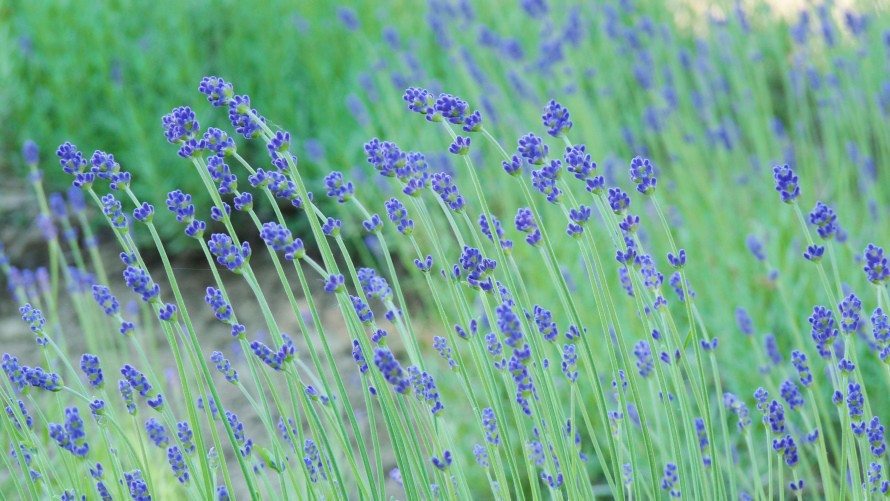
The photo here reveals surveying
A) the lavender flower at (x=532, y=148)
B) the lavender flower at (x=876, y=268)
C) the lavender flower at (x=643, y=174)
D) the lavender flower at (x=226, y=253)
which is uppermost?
the lavender flower at (x=532, y=148)

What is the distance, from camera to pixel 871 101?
4340mm

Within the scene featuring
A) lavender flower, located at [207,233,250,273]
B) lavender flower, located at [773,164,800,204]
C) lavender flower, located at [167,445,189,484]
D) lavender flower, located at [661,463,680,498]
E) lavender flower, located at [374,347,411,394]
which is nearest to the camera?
lavender flower, located at [374,347,411,394]

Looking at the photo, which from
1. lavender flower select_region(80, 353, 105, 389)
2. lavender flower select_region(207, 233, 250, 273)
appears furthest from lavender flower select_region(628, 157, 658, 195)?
lavender flower select_region(80, 353, 105, 389)

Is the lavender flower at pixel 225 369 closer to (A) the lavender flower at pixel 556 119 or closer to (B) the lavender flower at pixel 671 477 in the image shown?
(A) the lavender flower at pixel 556 119

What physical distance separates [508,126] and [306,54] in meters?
1.22

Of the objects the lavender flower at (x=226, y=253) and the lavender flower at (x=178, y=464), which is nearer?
the lavender flower at (x=226, y=253)

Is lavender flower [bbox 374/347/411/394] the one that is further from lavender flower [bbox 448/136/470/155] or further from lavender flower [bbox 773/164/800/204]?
lavender flower [bbox 773/164/800/204]

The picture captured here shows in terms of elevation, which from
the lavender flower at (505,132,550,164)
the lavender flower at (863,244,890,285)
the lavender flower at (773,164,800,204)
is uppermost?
the lavender flower at (505,132,550,164)

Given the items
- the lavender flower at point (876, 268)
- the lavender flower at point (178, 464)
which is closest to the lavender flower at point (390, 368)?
the lavender flower at point (178, 464)

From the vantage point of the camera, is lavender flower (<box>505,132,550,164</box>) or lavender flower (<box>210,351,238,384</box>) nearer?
lavender flower (<box>505,132,550,164</box>)

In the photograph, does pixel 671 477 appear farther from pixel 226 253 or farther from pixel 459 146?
pixel 226 253

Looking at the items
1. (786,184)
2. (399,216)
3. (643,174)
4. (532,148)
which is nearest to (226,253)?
(399,216)

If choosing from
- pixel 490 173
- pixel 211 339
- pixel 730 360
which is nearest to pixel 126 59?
pixel 211 339

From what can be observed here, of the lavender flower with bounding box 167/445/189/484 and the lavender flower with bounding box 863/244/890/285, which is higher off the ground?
the lavender flower with bounding box 167/445/189/484
